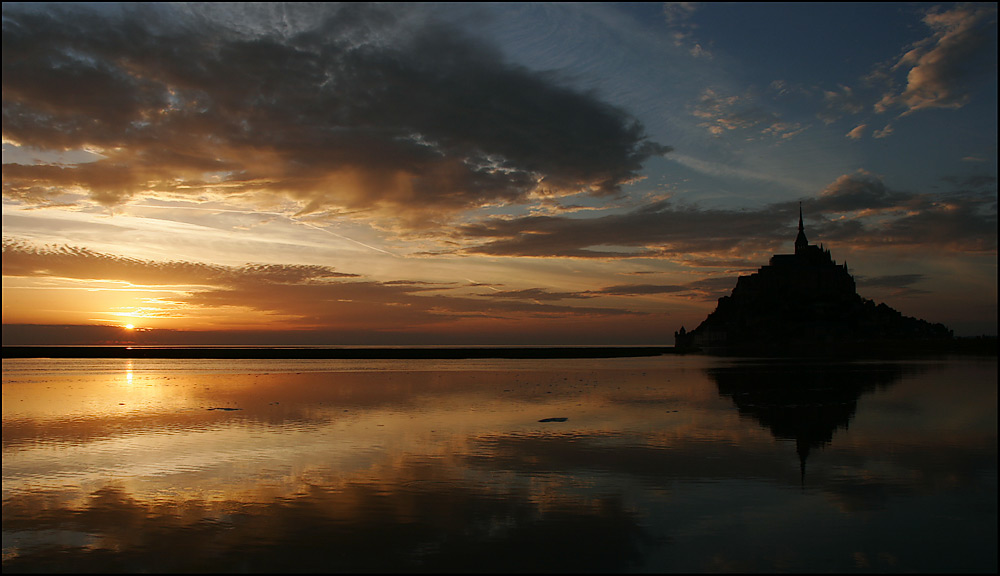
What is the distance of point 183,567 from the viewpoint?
1048cm

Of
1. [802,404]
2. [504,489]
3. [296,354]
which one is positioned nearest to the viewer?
[504,489]

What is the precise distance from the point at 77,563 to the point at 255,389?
35162mm

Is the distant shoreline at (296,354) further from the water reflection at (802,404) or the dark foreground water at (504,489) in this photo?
the dark foreground water at (504,489)

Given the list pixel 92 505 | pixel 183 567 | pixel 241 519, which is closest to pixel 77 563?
pixel 183 567

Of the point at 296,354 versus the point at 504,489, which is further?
the point at 296,354

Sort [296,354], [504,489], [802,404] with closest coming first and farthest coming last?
[504,489]
[802,404]
[296,354]

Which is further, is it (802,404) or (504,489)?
(802,404)

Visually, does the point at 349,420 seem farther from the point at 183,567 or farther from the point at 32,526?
the point at 183,567

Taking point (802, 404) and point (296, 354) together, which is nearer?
point (802, 404)

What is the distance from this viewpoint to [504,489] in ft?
50.2

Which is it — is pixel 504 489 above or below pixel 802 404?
above

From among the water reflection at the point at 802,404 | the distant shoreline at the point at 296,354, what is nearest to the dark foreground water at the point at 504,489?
the water reflection at the point at 802,404

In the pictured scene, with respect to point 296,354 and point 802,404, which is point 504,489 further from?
point 296,354

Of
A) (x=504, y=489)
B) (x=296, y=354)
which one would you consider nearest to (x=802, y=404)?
(x=504, y=489)
